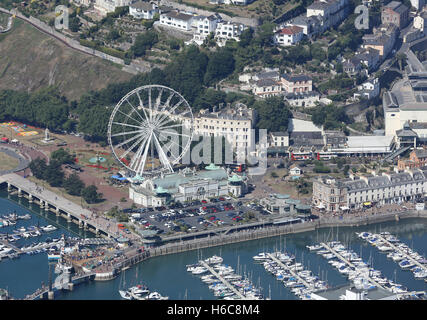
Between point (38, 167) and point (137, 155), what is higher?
point (137, 155)

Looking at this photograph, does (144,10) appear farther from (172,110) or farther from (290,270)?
(290,270)

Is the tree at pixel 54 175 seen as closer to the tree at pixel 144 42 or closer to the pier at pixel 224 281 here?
the pier at pixel 224 281

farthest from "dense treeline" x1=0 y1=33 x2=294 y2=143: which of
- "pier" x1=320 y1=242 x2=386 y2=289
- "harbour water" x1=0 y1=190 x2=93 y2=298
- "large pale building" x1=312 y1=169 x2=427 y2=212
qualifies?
"pier" x1=320 y1=242 x2=386 y2=289

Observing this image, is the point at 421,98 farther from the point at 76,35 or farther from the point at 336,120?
the point at 76,35

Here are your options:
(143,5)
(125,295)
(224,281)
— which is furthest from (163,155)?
(143,5)

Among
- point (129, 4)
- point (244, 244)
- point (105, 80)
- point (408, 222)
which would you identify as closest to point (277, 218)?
point (244, 244)
